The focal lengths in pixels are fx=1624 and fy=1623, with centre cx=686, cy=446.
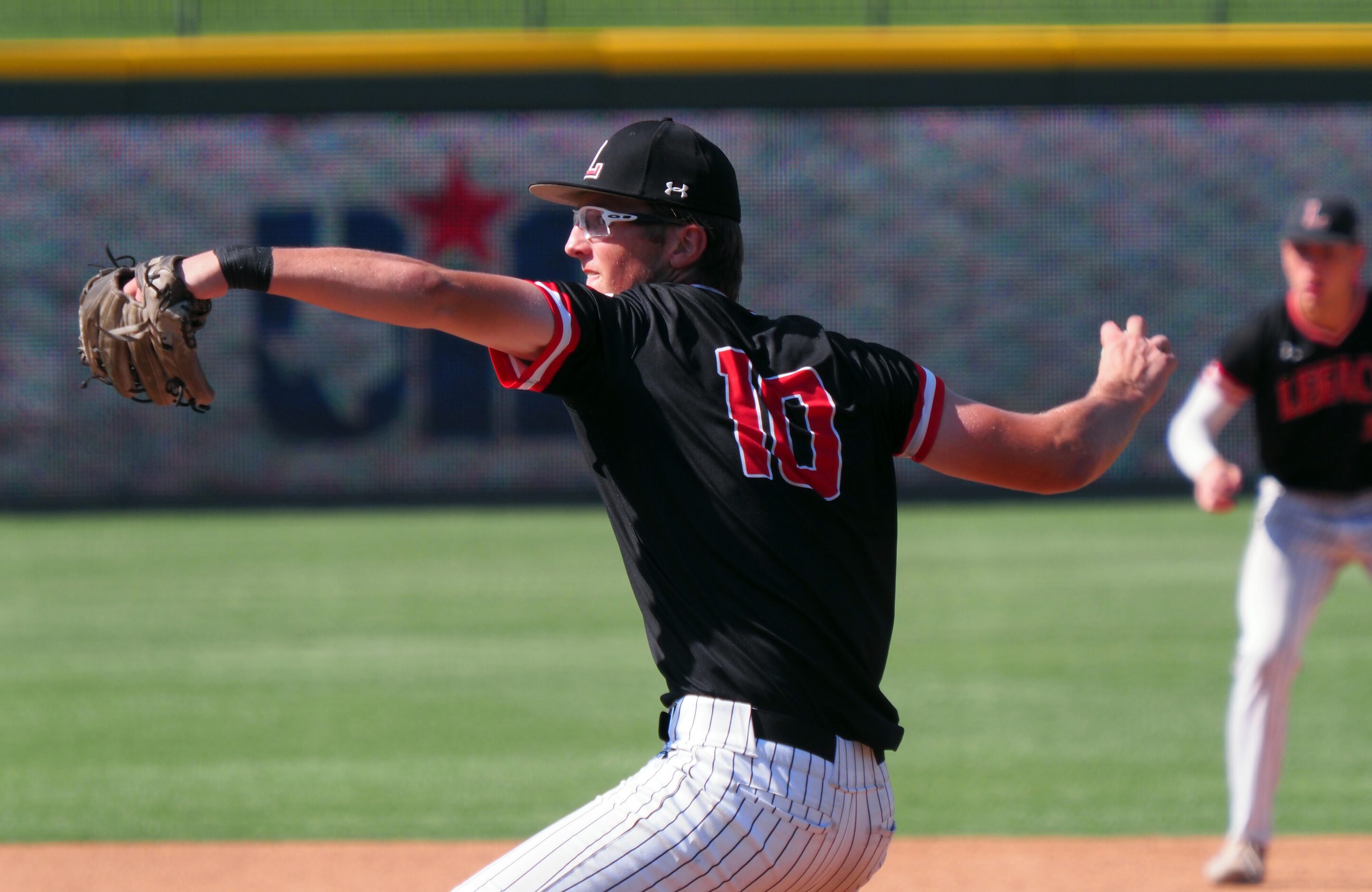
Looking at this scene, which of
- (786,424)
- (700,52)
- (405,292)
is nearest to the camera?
(405,292)

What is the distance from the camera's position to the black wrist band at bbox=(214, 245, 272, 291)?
2.07 meters

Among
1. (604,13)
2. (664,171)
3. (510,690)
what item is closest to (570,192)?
(664,171)

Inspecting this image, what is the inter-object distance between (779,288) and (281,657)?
9493 mm

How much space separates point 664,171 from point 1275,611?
3.22m

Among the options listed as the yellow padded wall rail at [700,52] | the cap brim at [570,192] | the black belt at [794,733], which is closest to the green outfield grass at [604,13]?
the yellow padded wall rail at [700,52]

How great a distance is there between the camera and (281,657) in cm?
862

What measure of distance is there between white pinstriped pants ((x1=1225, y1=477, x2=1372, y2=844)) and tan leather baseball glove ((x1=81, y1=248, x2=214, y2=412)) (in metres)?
3.59

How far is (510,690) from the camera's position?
7828mm

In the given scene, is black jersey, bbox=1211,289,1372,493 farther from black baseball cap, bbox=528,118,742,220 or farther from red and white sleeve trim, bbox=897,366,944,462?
black baseball cap, bbox=528,118,742,220

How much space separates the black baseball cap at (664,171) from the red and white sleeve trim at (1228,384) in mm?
3121

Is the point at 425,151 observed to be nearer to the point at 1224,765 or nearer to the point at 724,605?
the point at 1224,765

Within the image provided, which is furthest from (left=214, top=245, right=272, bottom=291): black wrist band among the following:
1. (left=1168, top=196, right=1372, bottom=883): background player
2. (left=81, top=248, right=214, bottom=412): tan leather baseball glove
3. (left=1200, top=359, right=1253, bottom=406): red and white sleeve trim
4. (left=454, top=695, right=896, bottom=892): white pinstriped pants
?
(left=1200, top=359, right=1253, bottom=406): red and white sleeve trim

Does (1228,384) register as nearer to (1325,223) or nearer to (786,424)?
(1325,223)

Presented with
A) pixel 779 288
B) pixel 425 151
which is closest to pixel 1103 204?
pixel 779 288
